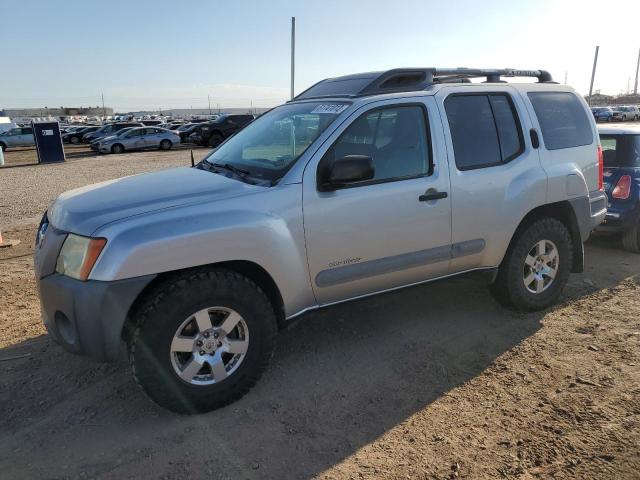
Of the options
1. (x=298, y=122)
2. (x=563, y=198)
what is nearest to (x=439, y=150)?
(x=298, y=122)

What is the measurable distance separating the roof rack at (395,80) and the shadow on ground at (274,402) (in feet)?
5.12

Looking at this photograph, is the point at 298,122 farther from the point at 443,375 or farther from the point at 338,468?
the point at 338,468

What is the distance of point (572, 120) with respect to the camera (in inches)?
185

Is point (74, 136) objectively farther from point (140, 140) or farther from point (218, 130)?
point (218, 130)

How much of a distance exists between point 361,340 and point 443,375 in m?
0.77

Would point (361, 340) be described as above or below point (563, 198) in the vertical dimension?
below

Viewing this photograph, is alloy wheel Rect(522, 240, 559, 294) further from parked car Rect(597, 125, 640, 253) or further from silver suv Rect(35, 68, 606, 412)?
parked car Rect(597, 125, 640, 253)

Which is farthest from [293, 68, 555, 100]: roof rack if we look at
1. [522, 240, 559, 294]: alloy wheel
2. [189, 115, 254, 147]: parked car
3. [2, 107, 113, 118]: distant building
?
[2, 107, 113, 118]: distant building

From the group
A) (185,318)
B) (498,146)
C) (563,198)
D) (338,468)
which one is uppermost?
(498,146)

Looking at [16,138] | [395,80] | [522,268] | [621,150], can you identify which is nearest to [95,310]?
[395,80]

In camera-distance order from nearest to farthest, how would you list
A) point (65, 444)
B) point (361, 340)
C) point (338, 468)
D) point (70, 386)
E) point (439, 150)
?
1. point (338, 468)
2. point (65, 444)
3. point (70, 386)
4. point (439, 150)
5. point (361, 340)

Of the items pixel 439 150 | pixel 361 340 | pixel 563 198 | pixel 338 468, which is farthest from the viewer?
pixel 563 198

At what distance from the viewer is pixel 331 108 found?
12.4ft

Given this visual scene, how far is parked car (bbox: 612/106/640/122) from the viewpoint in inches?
1863
